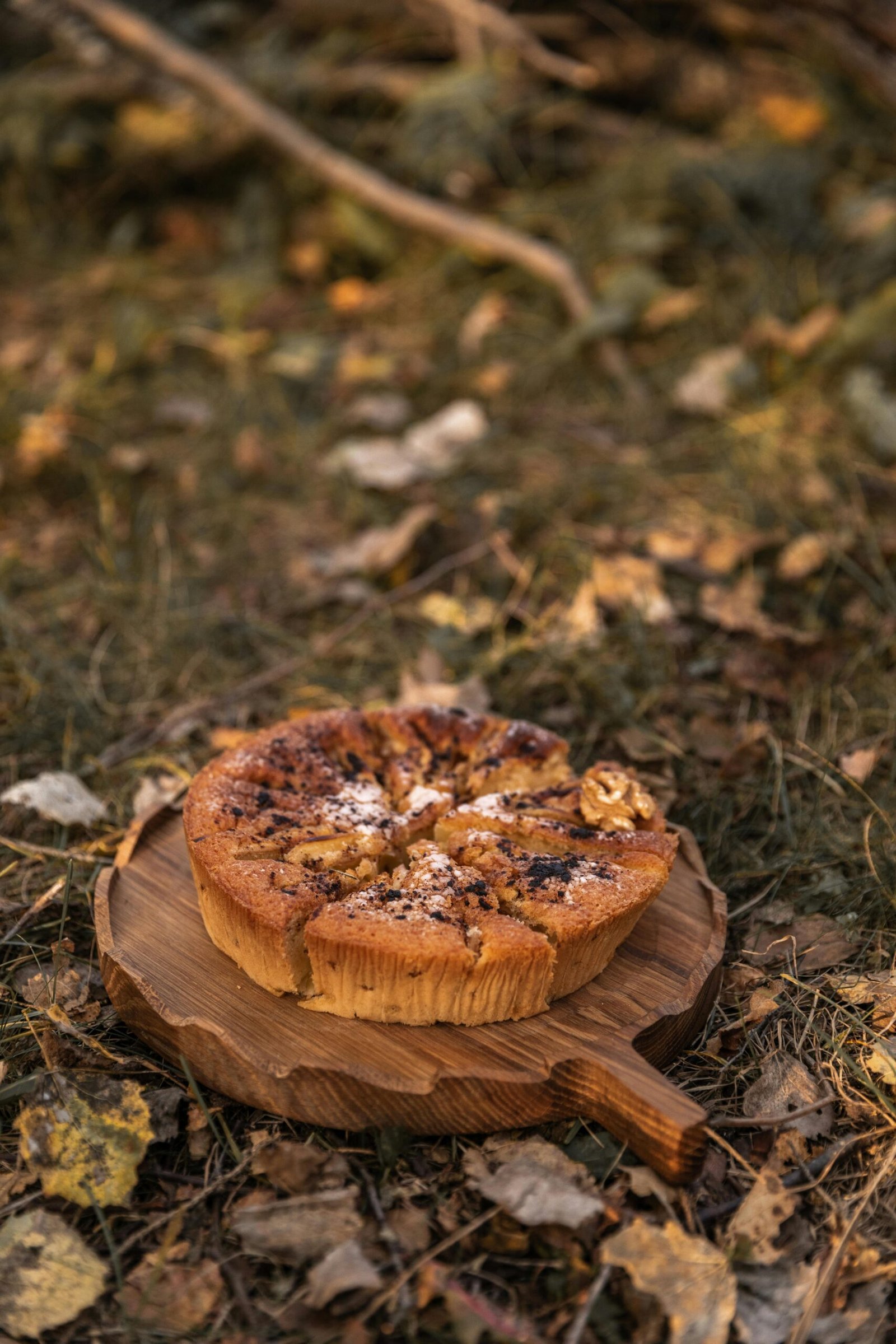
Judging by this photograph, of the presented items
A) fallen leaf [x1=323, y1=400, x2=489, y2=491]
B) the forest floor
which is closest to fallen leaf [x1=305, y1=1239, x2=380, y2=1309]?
the forest floor

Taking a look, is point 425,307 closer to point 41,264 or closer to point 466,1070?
point 41,264

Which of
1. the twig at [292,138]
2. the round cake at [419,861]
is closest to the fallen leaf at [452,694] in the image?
the round cake at [419,861]

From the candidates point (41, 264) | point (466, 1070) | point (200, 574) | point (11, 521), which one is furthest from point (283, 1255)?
point (41, 264)

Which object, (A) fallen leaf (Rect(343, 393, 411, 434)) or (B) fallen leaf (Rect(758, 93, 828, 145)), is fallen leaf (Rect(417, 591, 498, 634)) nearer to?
(A) fallen leaf (Rect(343, 393, 411, 434))

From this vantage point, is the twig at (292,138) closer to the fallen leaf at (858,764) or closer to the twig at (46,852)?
the fallen leaf at (858,764)

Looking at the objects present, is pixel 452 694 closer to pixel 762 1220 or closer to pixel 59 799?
pixel 59 799

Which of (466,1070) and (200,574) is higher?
(466,1070)

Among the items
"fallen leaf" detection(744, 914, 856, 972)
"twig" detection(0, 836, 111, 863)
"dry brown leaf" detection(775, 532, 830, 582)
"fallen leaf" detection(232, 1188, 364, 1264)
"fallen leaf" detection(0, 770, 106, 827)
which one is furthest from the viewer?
"dry brown leaf" detection(775, 532, 830, 582)
